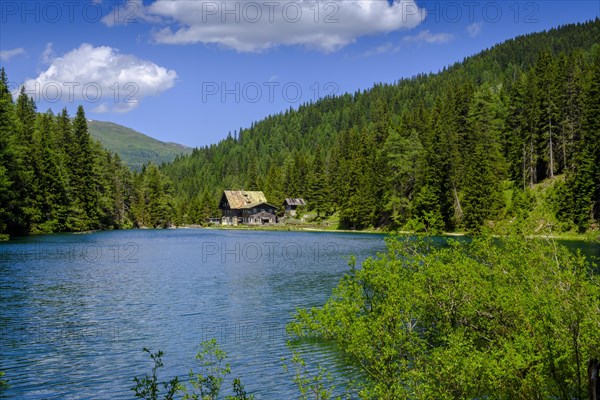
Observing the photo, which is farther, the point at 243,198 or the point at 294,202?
the point at 243,198

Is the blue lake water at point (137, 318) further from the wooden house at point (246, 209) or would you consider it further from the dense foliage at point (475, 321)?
the wooden house at point (246, 209)

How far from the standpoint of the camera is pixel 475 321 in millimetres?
13250

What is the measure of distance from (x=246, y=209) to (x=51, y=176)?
63747 millimetres

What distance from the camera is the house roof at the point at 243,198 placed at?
5640 inches

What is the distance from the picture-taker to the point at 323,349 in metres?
19.1

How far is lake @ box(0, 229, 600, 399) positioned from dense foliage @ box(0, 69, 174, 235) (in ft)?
79.3

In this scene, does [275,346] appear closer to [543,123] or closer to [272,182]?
[543,123]

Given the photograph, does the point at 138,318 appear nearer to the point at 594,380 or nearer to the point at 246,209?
the point at 594,380

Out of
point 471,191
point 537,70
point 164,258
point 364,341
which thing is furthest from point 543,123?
point 364,341

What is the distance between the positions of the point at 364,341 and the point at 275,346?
362 inches

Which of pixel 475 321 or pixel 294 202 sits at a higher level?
pixel 294 202

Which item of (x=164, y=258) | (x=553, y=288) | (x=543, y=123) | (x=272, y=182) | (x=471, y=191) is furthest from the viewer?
(x=272, y=182)

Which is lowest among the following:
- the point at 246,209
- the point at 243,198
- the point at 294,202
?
the point at 246,209

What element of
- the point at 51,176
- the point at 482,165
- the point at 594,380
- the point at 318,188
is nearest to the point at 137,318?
the point at 594,380
